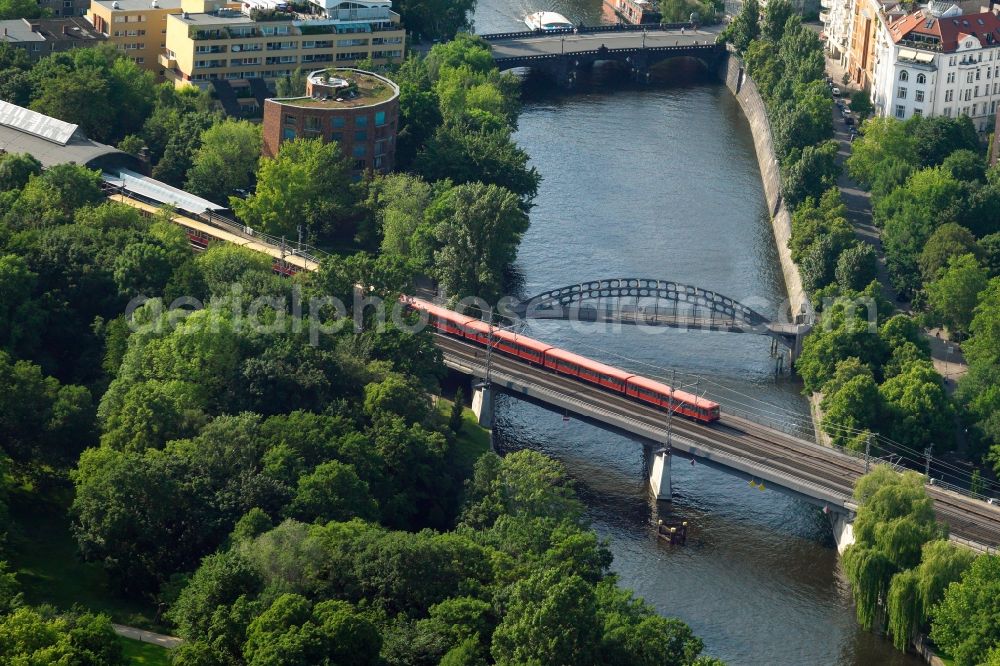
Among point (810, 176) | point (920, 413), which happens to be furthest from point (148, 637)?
point (810, 176)

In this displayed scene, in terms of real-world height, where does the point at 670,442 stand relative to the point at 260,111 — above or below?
below

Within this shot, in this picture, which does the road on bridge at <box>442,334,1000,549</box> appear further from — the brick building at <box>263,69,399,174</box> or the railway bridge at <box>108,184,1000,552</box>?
the brick building at <box>263,69,399,174</box>

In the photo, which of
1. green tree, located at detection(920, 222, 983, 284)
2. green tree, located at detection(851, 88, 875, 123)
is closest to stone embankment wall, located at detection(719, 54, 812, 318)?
green tree, located at detection(851, 88, 875, 123)

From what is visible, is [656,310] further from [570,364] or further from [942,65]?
[942,65]

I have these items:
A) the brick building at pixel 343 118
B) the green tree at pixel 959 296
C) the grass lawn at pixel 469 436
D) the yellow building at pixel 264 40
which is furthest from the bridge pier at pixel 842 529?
the yellow building at pixel 264 40

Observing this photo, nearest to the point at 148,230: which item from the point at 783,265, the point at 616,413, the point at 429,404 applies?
the point at 429,404

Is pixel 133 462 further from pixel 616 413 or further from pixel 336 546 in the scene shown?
pixel 616 413
